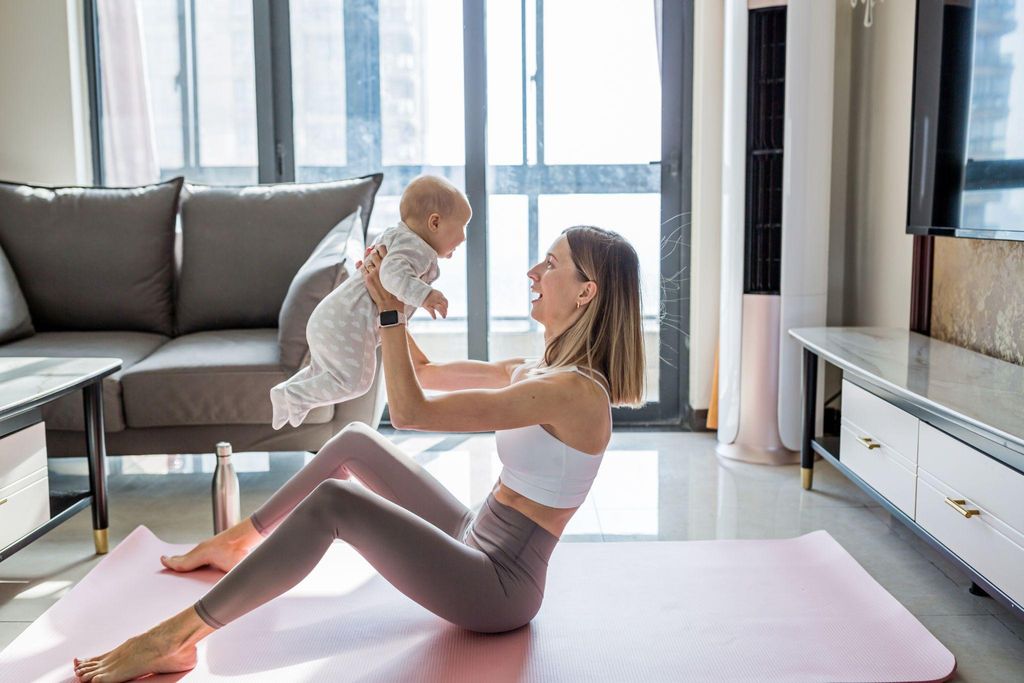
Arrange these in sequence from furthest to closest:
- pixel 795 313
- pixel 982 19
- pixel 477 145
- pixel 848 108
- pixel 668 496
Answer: pixel 477 145 → pixel 848 108 → pixel 795 313 → pixel 668 496 → pixel 982 19

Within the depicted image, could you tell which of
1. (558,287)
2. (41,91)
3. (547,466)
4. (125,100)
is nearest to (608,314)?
(558,287)

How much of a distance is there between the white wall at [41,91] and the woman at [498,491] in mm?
2902

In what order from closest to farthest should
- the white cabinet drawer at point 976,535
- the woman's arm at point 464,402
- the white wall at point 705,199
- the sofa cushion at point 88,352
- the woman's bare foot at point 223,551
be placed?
1. the woman's arm at point 464,402
2. the white cabinet drawer at point 976,535
3. the woman's bare foot at point 223,551
4. the sofa cushion at point 88,352
5. the white wall at point 705,199

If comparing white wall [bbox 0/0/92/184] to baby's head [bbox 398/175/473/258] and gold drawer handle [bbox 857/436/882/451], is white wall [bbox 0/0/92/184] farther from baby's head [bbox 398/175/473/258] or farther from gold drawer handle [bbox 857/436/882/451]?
gold drawer handle [bbox 857/436/882/451]

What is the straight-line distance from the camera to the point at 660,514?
320 cm

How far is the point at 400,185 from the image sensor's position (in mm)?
4449

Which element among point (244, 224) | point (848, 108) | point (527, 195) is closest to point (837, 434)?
point (848, 108)

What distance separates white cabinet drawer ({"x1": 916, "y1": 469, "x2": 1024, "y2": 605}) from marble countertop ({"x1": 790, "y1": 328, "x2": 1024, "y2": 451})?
0.20 m

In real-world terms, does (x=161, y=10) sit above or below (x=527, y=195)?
above

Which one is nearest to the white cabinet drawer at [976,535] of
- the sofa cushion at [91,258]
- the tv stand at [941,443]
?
the tv stand at [941,443]

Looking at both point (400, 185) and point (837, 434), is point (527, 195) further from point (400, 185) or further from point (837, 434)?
point (837, 434)

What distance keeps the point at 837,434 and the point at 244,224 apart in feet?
7.79

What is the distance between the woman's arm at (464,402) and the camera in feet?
6.04

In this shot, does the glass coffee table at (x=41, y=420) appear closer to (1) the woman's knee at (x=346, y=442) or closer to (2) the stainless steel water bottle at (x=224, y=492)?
(2) the stainless steel water bottle at (x=224, y=492)
